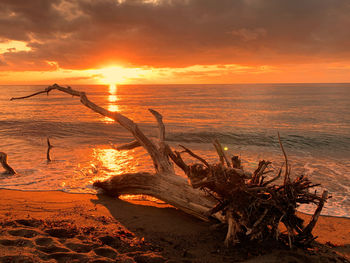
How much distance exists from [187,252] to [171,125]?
2436 centimetres

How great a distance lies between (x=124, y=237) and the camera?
4.83 m

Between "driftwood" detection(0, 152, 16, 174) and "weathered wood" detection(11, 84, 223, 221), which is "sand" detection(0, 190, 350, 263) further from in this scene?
"driftwood" detection(0, 152, 16, 174)

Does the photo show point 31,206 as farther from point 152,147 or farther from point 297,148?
point 297,148

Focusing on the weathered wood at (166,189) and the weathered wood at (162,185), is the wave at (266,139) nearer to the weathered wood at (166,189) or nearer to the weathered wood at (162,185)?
the weathered wood at (162,185)

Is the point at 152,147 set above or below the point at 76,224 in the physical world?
above

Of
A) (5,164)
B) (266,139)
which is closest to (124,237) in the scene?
(5,164)

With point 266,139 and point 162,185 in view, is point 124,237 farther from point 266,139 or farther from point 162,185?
point 266,139

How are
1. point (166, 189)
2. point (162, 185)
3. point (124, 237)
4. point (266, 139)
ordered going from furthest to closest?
point (266, 139)
point (162, 185)
point (166, 189)
point (124, 237)

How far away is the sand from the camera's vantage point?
4.07 metres

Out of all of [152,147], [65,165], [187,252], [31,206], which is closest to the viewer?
[187,252]

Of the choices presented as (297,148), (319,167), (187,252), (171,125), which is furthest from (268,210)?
(171,125)

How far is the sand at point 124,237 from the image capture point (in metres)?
4.07

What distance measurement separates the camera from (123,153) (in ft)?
47.6

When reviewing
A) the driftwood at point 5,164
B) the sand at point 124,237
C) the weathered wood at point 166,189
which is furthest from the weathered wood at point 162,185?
the driftwood at point 5,164
